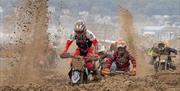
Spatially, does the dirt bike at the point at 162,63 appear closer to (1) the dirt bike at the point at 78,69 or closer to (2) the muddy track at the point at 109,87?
(2) the muddy track at the point at 109,87

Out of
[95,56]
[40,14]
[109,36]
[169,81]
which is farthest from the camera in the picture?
[109,36]

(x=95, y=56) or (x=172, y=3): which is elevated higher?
(x=172, y=3)

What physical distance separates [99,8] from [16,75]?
80.9m

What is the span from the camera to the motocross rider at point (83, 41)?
1380 centimetres

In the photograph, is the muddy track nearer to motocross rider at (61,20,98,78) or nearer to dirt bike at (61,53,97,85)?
dirt bike at (61,53,97,85)

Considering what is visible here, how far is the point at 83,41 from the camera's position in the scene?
46.4 ft

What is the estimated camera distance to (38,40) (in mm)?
21219

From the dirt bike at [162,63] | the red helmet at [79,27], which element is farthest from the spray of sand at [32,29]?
the red helmet at [79,27]

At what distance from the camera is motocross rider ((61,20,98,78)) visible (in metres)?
13.8

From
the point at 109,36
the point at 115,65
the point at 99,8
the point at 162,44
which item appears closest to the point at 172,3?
the point at 99,8

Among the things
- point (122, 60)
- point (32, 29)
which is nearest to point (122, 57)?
point (122, 60)

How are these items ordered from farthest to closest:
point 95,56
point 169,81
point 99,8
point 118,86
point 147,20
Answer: point 99,8
point 147,20
point 169,81
point 95,56
point 118,86

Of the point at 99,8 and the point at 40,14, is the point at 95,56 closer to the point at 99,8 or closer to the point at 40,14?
the point at 40,14

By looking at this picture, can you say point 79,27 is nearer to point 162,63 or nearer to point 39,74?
point 39,74
